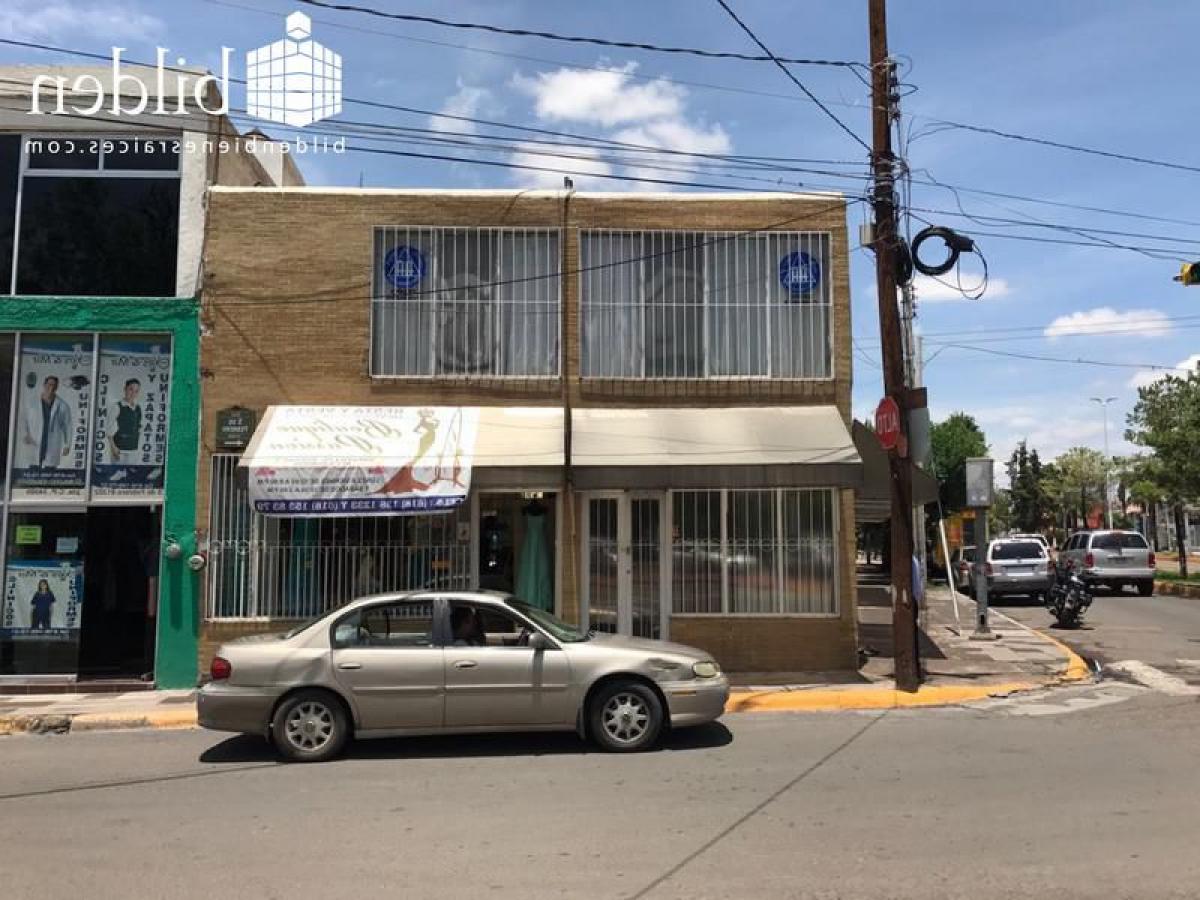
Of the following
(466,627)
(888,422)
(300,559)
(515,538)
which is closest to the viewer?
(466,627)

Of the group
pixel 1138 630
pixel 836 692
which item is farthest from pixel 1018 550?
pixel 836 692

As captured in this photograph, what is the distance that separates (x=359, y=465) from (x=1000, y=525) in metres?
106

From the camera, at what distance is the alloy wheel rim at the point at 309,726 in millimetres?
8008

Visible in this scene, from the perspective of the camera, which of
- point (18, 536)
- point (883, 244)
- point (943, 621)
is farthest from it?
point (943, 621)

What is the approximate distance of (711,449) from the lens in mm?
12008

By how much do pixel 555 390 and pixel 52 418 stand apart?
6.61 m

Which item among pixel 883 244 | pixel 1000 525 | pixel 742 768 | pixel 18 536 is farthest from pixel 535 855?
pixel 1000 525

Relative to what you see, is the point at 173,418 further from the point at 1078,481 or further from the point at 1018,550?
the point at 1078,481

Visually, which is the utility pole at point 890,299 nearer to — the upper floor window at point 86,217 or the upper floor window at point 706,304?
the upper floor window at point 706,304

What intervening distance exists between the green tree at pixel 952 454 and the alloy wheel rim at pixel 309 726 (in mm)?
40584

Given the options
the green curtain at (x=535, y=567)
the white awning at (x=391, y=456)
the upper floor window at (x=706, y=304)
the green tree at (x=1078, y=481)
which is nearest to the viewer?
the white awning at (x=391, y=456)

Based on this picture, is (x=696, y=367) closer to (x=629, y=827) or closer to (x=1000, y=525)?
(x=629, y=827)

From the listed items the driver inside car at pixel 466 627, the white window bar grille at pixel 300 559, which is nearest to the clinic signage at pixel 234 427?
the white window bar grille at pixel 300 559

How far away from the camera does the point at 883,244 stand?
37.3 feet
